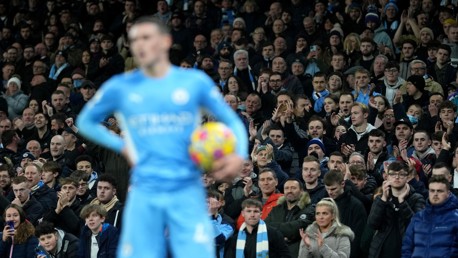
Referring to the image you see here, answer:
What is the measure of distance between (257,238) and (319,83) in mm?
6192

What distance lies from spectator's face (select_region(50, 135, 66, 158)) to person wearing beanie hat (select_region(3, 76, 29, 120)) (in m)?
3.76

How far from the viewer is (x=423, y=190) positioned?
13.3 metres

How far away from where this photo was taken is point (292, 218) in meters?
13.5

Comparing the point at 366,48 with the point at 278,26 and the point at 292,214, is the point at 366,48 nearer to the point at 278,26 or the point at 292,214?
the point at 278,26

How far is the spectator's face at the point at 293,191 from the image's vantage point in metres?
13.5

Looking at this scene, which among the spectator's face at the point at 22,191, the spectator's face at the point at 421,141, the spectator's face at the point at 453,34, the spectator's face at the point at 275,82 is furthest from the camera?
the spectator's face at the point at 453,34

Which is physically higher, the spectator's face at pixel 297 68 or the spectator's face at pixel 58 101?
the spectator's face at pixel 297 68

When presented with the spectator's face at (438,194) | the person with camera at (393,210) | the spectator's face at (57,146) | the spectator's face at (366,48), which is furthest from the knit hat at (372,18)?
the spectator's face at (438,194)

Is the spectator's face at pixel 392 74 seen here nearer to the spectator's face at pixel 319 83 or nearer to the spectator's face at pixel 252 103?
the spectator's face at pixel 319 83

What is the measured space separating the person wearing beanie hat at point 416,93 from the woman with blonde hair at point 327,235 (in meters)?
5.19

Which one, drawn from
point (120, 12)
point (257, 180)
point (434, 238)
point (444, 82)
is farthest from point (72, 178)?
point (120, 12)

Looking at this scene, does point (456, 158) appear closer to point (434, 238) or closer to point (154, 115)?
point (434, 238)

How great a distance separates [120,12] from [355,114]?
34.3 ft

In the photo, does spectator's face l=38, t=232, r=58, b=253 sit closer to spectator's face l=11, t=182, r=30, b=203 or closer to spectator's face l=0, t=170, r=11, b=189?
spectator's face l=11, t=182, r=30, b=203
